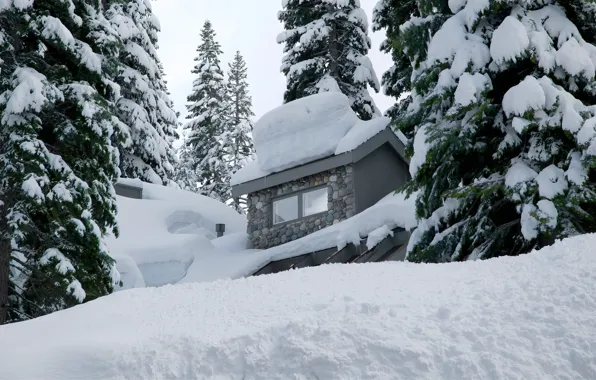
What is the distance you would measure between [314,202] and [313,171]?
84 centimetres

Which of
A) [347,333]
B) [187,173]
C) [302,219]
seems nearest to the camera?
[347,333]

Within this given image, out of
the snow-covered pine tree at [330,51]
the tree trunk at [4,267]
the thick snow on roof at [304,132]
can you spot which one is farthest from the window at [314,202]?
the tree trunk at [4,267]

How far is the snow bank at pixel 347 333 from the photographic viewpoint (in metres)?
5.46

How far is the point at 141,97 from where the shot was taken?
28.1 meters

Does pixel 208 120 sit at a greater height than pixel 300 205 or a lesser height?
greater

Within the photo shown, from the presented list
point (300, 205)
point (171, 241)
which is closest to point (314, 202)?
point (300, 205)

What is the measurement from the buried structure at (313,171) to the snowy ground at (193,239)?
495 mm

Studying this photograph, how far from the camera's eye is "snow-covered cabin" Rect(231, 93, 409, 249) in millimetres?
18281

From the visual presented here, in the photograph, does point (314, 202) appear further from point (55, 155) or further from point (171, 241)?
point (55, 155)

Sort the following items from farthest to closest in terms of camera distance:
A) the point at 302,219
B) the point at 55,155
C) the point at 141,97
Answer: the point at 141,97, the point at 302,219, the point at 55,155

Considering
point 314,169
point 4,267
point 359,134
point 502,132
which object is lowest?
point 4,267

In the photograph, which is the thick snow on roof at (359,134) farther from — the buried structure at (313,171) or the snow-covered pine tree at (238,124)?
the snow-covered pine tree at (238,124)

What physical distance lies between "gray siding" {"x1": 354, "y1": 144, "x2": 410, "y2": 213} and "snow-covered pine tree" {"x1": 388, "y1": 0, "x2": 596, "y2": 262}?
21.3 ft

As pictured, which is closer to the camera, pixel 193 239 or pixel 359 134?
pixel 359 134
